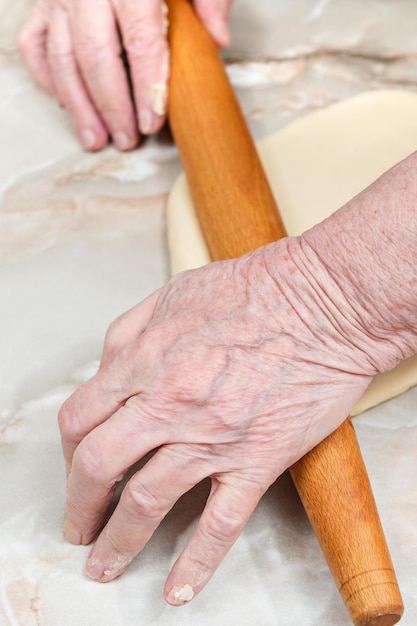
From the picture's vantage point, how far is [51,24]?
1.67 meters

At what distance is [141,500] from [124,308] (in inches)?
19.8

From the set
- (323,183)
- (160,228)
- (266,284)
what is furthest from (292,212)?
(266,284)

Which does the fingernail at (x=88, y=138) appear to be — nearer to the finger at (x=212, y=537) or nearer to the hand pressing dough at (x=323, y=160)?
the hand pressing dough at (x=323, y=160)

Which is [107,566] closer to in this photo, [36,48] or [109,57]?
[109,57]

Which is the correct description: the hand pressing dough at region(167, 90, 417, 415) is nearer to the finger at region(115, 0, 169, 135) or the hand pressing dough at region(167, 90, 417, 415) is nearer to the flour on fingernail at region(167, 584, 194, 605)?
the finger at region(115, 0, 169, 135)

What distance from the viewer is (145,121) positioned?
5.30ft

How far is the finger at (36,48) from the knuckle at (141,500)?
1125 millimetres

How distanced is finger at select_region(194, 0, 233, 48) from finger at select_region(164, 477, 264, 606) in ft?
3.71

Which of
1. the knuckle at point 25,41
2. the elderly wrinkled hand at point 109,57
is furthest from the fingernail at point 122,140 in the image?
the knuckle at point 25,41

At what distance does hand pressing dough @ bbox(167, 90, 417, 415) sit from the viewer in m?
1.39

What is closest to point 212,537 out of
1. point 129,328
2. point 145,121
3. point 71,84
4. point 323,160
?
point 129,328

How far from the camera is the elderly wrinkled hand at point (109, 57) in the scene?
1566mm

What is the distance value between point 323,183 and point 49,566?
83cm

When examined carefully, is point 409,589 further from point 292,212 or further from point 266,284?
point 292,212
